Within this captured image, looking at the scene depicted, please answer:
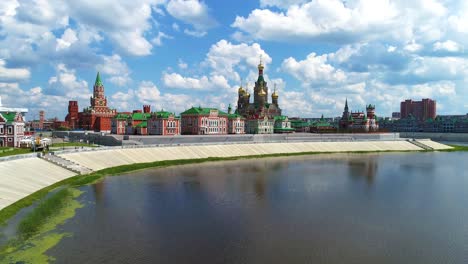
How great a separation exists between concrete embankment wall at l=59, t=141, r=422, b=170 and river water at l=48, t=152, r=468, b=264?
29.1 feet

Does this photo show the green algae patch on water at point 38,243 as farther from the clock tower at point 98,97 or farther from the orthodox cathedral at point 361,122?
the orthodox cathedral at point 361,122

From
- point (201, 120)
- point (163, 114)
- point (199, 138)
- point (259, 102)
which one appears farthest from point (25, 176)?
point (259, 102)

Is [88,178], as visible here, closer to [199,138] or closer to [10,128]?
[10,128]

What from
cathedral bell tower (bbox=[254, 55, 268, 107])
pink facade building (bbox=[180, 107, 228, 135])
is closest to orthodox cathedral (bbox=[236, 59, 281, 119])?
cathedral bell tower (bbox=[254, 55, 268, 107])

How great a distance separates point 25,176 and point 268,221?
2404cm

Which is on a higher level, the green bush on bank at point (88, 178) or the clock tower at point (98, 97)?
the clock tower at point (98, 97)

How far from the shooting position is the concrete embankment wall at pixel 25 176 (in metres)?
27.9

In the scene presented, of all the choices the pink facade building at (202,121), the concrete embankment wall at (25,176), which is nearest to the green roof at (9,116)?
the concrete embankment wall at (25,176)

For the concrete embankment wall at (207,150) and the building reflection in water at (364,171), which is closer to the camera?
the building reflection in water at (364,171)

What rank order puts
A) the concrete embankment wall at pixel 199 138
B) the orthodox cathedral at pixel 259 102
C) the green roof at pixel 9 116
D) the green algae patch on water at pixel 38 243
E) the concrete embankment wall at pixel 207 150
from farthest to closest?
the orthodox cathedral at pixel 259 102 → the concrete embankment wall at pixel 199 138 → the green roof at pixel 9 116 → the concrete embankment wall at pixel 207 150 → the green algae patch on water at pixel 38 243

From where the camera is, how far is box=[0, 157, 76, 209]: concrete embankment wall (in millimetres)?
27906

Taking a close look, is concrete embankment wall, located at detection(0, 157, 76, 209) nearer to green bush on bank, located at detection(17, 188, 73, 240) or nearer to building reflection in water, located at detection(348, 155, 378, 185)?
green bush on bank, located at detection(17, 188, 73, 240)

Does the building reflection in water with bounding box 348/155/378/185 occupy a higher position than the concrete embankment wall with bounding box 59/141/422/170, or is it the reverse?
the concrete embankment wall with bounding box 59/141/422/170

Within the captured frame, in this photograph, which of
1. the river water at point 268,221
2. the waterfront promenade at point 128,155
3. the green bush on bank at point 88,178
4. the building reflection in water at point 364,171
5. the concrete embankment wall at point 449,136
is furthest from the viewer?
the concrete embankment wall at point 449,136
